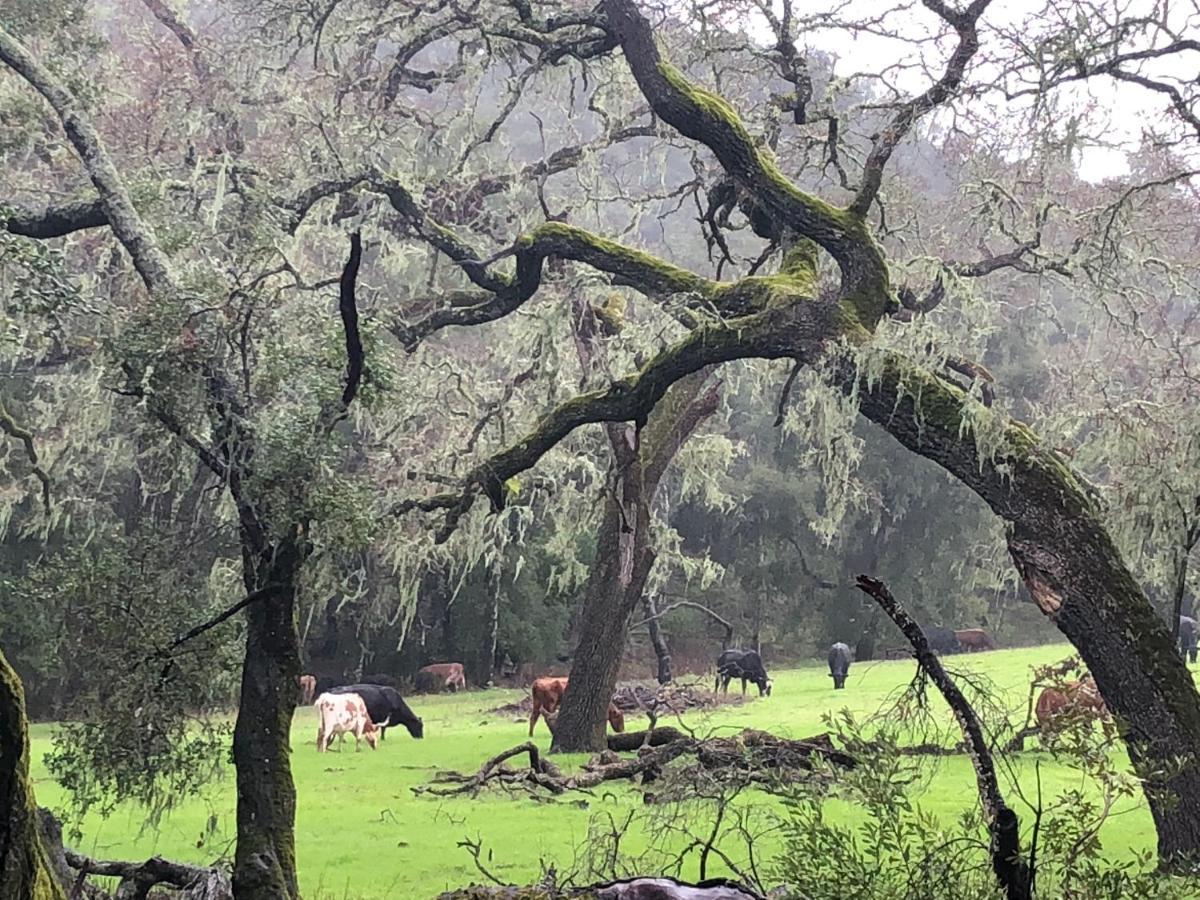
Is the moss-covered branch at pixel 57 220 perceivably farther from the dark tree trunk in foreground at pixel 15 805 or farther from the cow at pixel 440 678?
the cow at pixel 440 678

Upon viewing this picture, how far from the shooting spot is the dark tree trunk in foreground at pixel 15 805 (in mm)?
2545

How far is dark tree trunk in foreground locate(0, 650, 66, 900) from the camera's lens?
2.54 meters

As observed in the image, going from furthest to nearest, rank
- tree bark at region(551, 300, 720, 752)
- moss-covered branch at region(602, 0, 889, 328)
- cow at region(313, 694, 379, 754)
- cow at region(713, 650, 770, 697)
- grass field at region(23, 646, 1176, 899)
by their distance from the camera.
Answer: cow at region(713, 650, 770, 697)
cow at region(313, 694, 379, 754)
tree bark at region(551, 300, 720, 752)
moss-covered branch at region(602, 0, 889, 328)
grass field at region(23, 646, 1176, 899)

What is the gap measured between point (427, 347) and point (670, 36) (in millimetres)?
4132

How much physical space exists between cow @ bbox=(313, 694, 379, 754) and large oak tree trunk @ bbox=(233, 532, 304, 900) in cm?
760

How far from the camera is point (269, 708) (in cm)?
494

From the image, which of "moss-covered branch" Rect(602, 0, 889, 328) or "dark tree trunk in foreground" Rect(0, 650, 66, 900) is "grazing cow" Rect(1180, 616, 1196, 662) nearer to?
"moss-covered branch" Rect(602, 0, 889, 328)

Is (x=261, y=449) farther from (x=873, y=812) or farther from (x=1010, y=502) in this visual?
(x=1010, y=502)

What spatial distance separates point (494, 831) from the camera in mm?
7148

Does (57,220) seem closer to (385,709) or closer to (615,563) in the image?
(615,563)

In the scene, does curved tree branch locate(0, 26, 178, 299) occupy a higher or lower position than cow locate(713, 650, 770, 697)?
higher

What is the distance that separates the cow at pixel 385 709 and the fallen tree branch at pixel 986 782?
11371mm

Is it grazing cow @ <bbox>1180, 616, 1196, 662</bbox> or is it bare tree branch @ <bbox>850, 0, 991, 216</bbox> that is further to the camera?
grazing cow @ <bbox>1180, 616, 1196, 662</bbox>

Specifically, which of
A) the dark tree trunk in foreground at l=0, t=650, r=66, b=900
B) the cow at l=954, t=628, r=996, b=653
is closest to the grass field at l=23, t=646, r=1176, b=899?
the dark tree trunk in foreground at l=0, t=650, r=66, b=900
